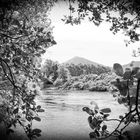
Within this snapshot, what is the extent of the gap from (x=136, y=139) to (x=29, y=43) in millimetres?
3031

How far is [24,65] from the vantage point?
2482 millimetres

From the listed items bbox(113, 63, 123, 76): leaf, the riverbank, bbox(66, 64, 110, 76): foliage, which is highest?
bbox(66, 64, 110, 76): foliage

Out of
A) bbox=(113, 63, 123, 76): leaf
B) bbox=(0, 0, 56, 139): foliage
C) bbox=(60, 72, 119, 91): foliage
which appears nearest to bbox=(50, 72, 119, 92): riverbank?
bbox=(60, 72, 119, 91): foliage

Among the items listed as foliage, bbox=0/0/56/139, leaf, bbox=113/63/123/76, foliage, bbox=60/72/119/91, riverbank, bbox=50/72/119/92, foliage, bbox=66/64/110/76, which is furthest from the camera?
foliage, bbox=66/64/110/76

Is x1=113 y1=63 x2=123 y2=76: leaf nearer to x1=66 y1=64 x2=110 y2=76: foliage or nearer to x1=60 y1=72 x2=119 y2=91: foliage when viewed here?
x1=60 y1=72 x2=119 y2=91: foliage

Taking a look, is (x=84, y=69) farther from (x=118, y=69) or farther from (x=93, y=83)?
(x=118, y=69)

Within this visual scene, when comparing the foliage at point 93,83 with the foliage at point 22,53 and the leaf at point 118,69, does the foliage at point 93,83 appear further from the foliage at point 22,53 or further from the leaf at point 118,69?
the leaf at point 118,69

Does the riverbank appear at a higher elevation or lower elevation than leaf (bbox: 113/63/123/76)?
lower

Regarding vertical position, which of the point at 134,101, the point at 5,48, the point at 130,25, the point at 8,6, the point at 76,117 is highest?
the point at 8,6

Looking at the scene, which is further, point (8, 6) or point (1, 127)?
point (1, 127)

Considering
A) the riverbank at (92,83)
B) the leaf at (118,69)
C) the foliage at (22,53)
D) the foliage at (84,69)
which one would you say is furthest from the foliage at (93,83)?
the foliage at (84,69)

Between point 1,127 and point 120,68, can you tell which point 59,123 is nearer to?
point 1,127

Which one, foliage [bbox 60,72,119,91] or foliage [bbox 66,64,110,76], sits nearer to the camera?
foliage [bbox 60,72,119,91]

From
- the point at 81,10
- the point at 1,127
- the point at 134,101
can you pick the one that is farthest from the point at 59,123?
the point at 134,101
